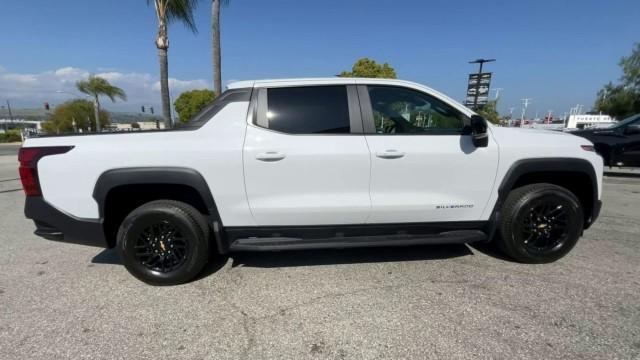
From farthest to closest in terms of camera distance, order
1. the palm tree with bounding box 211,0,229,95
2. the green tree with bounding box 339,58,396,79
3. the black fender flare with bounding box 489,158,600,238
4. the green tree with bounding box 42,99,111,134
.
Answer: the green tree with bounding box 42,99,111,134 → the green tree with bounding box 339,58,396,79 → the palm tree with bounding box 211,0,229,95 → the black fender flare with bounding box 489,158,600,238

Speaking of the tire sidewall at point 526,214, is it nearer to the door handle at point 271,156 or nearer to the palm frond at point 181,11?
the door handle at point 271,156

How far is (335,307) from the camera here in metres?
2.46

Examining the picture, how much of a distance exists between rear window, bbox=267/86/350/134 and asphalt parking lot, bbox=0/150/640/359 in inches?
54.0

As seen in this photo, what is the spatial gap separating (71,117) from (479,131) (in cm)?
5706

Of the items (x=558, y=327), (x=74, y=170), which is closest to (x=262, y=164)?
(x=74, y=170)

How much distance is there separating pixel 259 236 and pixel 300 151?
0.85m

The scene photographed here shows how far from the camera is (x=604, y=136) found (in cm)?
780

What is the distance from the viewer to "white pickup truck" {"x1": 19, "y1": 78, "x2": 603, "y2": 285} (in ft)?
8.56

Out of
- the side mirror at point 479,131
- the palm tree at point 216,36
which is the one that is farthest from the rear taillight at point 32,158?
the palm tree at point 216,36

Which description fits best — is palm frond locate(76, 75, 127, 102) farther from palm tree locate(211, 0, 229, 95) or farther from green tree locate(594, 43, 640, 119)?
green tree locate(594, 43, 640, 119)

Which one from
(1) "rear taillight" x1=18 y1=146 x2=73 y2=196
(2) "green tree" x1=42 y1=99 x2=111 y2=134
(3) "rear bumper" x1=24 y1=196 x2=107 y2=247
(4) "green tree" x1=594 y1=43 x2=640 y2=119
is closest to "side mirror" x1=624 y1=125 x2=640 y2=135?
(3) "rear bumper" x1=24 y1=196 x2=107 y2=247

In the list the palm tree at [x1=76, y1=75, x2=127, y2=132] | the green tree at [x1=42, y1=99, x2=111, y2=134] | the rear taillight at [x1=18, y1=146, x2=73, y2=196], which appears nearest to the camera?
the rear taillight at [x1=18, y1=146, x2=73, y2=196]

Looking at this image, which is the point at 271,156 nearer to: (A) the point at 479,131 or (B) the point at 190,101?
(A) the point at 479,131

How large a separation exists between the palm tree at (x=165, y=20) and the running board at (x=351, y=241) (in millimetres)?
9525
